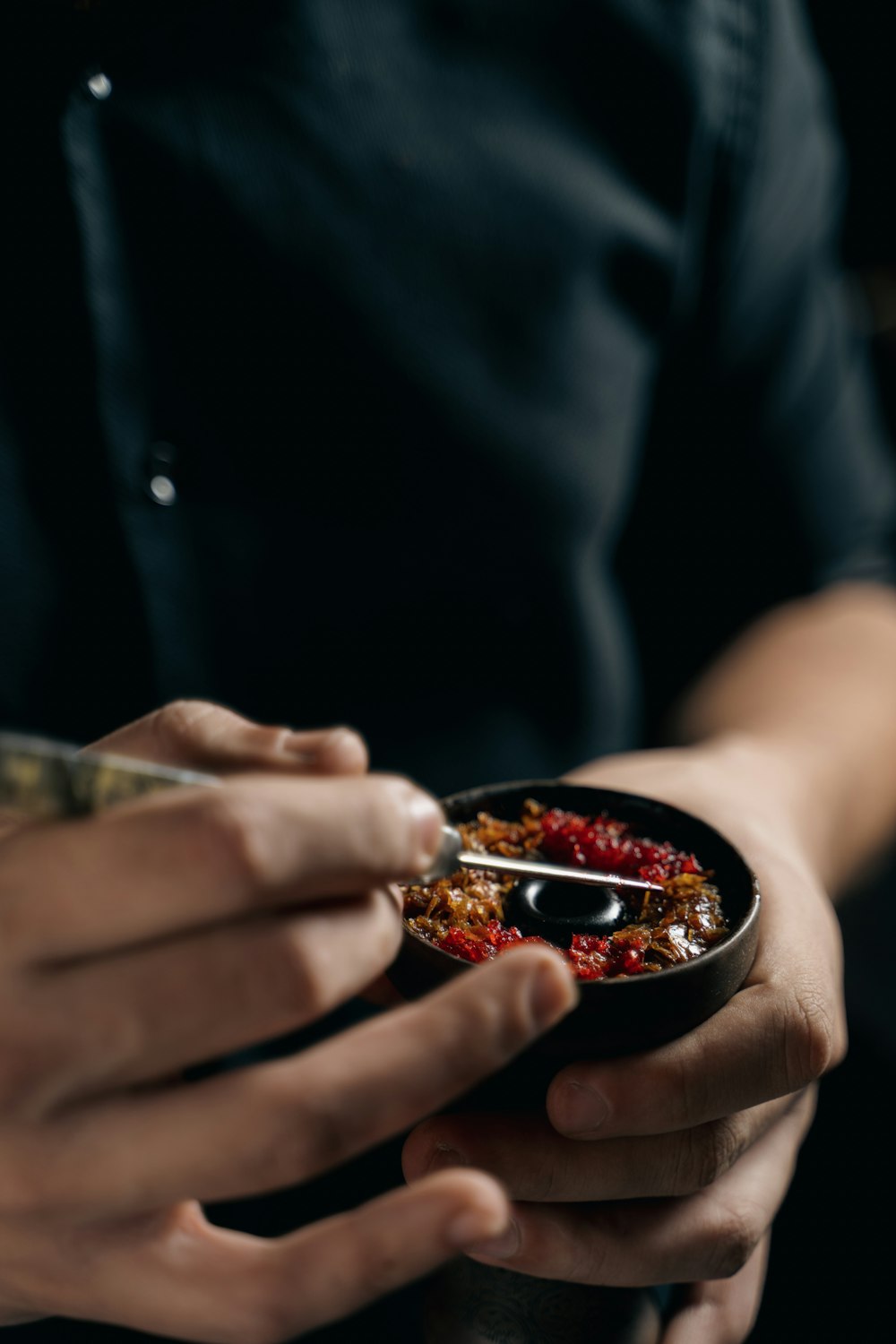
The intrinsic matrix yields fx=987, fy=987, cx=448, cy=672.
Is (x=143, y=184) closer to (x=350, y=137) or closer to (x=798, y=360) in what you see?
(x=350, y=137)

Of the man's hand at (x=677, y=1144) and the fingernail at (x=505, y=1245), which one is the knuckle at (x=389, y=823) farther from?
the fingernail at (x=505, y=1245)

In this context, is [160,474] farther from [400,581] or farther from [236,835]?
[236,835]

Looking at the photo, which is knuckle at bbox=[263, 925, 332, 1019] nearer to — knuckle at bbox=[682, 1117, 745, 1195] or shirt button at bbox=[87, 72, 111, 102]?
knuckle at bbox=[682, 1117, 745, 1195]

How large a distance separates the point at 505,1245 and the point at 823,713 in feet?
2.63

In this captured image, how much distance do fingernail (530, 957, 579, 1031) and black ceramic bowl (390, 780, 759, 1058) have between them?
85mm

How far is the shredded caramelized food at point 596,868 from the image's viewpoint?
26.1 inches

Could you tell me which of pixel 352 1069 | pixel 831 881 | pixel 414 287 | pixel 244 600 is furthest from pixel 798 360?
pixel 352 1069

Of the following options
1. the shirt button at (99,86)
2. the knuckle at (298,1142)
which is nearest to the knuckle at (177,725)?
the knuckle at (298,1142)

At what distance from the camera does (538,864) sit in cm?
71

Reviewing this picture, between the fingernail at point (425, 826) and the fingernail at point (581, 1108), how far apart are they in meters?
0.20

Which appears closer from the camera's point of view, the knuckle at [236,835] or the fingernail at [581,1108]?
the knuckle at [236,835]

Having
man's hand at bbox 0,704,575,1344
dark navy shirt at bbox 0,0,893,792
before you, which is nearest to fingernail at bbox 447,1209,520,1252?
man's hand at bbox 0,704,575,1344

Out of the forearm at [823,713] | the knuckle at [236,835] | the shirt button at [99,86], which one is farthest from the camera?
the forearm at [823,713]

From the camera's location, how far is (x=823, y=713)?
1263 mm
